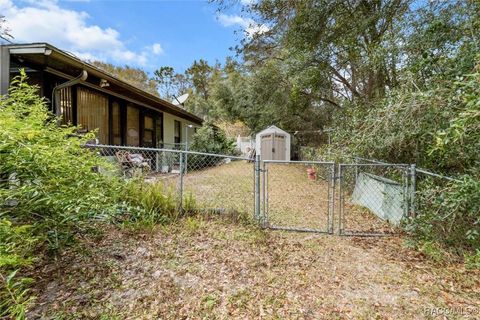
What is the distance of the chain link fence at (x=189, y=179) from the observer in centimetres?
444

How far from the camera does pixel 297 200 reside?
262 inches

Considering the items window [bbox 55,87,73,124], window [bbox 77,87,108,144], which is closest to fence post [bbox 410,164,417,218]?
window [bbox 55,87,73,124]

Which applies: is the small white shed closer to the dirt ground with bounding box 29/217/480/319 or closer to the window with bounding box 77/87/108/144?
the window with bounding box 77/87/108/144

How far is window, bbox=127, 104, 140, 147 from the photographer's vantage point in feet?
28.6

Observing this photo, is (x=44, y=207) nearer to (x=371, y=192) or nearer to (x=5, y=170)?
(x=5, y=170)

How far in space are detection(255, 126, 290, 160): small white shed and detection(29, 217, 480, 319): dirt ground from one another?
1222 cm

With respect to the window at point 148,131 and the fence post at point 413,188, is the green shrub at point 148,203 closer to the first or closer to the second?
the fence post at point 413,188

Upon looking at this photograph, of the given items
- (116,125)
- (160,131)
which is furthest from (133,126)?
(160,131)

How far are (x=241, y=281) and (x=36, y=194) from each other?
6.43ft

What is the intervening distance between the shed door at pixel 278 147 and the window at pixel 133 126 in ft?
27.4

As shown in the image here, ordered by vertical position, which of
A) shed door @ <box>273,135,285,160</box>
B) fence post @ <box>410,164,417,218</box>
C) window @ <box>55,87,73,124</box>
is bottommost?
fence post @ <box>410,164,417,218</box>

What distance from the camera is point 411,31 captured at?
185 inches

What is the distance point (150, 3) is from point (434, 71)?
723 centimetres

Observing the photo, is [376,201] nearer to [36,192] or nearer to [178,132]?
[36,192]
